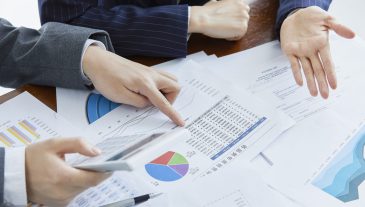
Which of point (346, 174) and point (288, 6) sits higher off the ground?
point (288, 6)

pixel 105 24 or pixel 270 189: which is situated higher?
pixel 105 24

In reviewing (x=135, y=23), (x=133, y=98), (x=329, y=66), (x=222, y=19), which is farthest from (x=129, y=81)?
(x=329, y=66)

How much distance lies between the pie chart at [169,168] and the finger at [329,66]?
1.00 ft

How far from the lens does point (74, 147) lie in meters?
0.54

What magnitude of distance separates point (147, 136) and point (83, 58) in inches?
11.7

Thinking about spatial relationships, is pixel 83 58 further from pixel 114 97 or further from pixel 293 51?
pixel 293 51

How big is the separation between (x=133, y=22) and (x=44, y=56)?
0.18 metres

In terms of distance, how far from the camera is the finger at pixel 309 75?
777mm

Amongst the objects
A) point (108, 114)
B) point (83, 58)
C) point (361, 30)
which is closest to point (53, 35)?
point (83, 58)

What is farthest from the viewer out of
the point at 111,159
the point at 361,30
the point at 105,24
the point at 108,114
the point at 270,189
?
the point at 361,30

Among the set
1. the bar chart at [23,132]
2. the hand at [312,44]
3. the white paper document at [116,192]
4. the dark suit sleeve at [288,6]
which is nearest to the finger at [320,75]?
the hand at [312,44]

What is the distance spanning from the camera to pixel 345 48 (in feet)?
2.90

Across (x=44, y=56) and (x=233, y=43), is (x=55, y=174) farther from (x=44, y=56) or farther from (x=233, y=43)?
(x=233, y=43)

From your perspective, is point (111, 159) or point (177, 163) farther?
point (177, 163)
